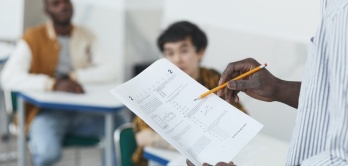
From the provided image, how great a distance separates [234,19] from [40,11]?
2273 mm

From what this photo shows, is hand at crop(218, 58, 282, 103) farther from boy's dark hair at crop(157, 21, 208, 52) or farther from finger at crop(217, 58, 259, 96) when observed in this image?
boy's dark hair at crop(157, 21, 208, 52)

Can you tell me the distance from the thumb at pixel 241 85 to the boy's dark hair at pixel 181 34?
3.82 feet

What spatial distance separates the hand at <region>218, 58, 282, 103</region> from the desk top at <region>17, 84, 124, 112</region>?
4.67 feet

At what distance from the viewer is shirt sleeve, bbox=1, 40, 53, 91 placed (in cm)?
283

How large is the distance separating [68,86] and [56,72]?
292mm

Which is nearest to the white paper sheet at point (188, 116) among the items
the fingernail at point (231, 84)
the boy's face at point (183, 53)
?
the fingernail at point (231, 84)

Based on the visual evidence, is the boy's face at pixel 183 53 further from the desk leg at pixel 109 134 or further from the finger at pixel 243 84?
the finger at pixel 243 84

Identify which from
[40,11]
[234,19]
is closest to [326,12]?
[234,19]

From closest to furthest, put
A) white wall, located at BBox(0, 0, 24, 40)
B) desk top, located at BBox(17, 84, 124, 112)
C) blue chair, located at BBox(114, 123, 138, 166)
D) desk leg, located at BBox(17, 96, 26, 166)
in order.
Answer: blue chair, located at BBox(114, 123, 138, 166) < desk top, located at BBox(17, 84, 124, 112) < desk leg, located at BBox(17, 96, 26, 166) < white wall, located at BBox(0, 0, 24, 40)

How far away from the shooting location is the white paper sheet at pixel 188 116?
1099mm

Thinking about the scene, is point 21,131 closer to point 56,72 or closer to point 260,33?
point 56,72

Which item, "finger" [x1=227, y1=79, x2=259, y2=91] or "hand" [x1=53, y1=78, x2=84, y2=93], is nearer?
"finger" [x1=227, y1=79, x2=259, y2=91]

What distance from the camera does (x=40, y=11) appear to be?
447cm

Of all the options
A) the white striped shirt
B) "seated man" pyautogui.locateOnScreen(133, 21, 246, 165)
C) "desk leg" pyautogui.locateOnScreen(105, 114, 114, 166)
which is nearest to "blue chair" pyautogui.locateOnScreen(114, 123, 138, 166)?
"seated man" pyautogui.locateOnScreen(133, 21, 246, 165)
